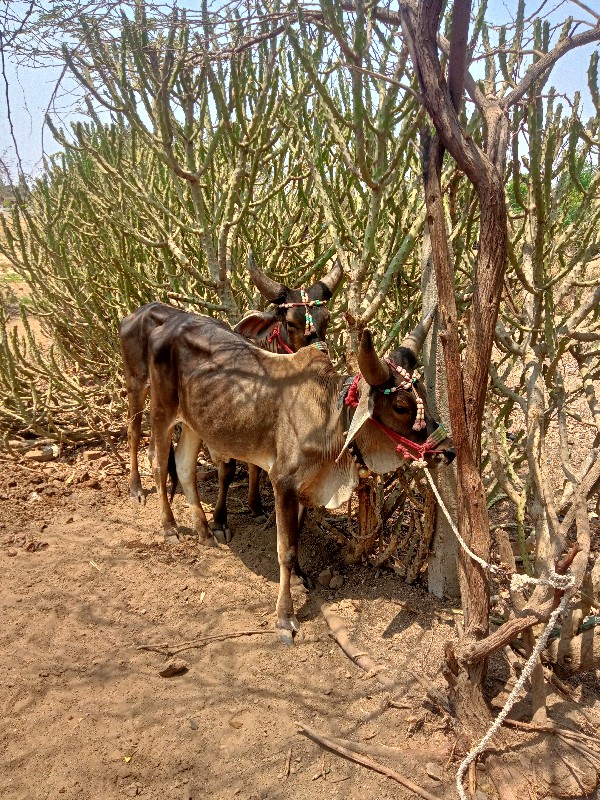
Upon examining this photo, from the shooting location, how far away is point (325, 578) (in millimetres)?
4180

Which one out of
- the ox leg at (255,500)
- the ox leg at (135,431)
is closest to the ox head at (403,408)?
the ox leg at (255,500)

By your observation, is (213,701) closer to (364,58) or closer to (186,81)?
(364,58)

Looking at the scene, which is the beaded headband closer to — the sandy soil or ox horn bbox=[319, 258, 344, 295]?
the sandy soil

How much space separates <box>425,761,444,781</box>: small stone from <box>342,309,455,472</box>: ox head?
1353mm

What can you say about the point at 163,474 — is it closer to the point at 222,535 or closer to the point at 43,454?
the point at 222,535

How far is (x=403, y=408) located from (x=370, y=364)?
1.28ft

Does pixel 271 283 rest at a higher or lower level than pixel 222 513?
higher

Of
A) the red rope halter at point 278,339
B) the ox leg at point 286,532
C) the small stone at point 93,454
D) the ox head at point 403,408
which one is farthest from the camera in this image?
the small stone at point 93,454

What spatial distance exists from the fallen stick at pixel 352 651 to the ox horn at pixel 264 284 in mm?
2138

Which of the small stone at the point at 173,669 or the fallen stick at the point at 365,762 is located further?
the small stone at the point at 173,669

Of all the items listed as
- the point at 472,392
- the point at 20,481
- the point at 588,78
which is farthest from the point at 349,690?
the point at 20,481

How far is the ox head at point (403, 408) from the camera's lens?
3207mm

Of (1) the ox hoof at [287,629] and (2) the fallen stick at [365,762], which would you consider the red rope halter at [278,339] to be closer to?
(1) the ox hoof at [287,629]

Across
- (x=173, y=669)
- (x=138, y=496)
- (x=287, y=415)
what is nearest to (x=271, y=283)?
(x=287, y=415)
